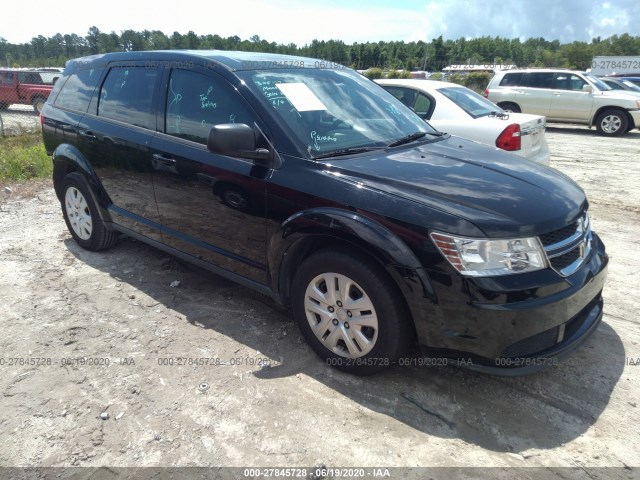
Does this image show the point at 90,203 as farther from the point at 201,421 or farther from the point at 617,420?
the point at 617,420

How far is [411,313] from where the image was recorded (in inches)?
98.3

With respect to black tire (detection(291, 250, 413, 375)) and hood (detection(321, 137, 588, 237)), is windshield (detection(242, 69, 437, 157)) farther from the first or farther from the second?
black tire (detection(291, 250, 413, 375))

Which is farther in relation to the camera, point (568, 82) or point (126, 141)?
point (568, 82)

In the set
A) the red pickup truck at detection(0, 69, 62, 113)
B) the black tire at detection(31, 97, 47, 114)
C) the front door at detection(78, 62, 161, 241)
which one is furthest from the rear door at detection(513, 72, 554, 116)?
the black tire at detection(31, 97, 47, 114)

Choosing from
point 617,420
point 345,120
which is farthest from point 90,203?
point 617,420

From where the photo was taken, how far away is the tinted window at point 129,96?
3737mm

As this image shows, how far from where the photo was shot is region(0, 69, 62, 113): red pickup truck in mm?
18250

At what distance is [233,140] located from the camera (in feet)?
9.05

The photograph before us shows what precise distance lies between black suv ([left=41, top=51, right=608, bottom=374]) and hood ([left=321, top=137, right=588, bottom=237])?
0.04ft

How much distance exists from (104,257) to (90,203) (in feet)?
1.84

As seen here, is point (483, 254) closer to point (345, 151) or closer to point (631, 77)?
point (345, 151)

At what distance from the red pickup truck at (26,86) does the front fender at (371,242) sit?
19.2 m

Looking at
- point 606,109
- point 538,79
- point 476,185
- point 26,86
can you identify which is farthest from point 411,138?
point 26,86

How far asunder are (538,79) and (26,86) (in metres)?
18.3
